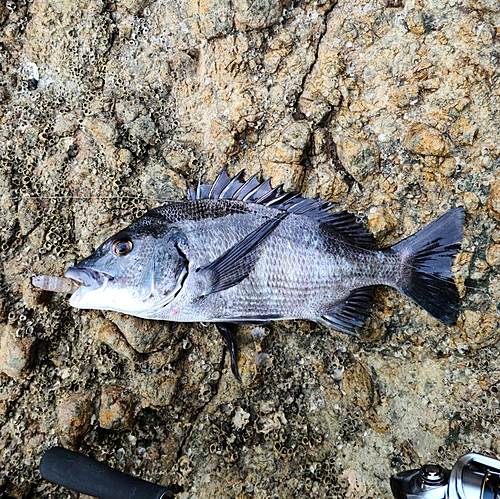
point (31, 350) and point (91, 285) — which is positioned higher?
point (91, 285)

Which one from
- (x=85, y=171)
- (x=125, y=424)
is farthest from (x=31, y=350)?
(x=85, y=171)

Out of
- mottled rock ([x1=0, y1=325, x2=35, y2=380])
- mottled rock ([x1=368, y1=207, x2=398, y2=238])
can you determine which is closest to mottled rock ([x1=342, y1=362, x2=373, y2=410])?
mottled rock ([x1=368, y1=207, x2=398, y2=238])

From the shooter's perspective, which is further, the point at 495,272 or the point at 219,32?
the point at 219,32

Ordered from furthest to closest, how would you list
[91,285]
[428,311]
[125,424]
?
[125,424] → [428,311] → [91,285]

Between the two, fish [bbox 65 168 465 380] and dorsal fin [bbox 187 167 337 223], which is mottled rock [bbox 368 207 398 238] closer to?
fish [bbox 65 168 465 380]

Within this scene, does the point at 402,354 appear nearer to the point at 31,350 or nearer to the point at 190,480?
the point at 190,480

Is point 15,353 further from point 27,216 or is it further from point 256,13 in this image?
point 256,13

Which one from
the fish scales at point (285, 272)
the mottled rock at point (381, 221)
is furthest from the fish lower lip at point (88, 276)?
the mottled rock at point (381, 221)

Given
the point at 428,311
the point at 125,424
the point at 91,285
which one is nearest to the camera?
the point at 91,285
